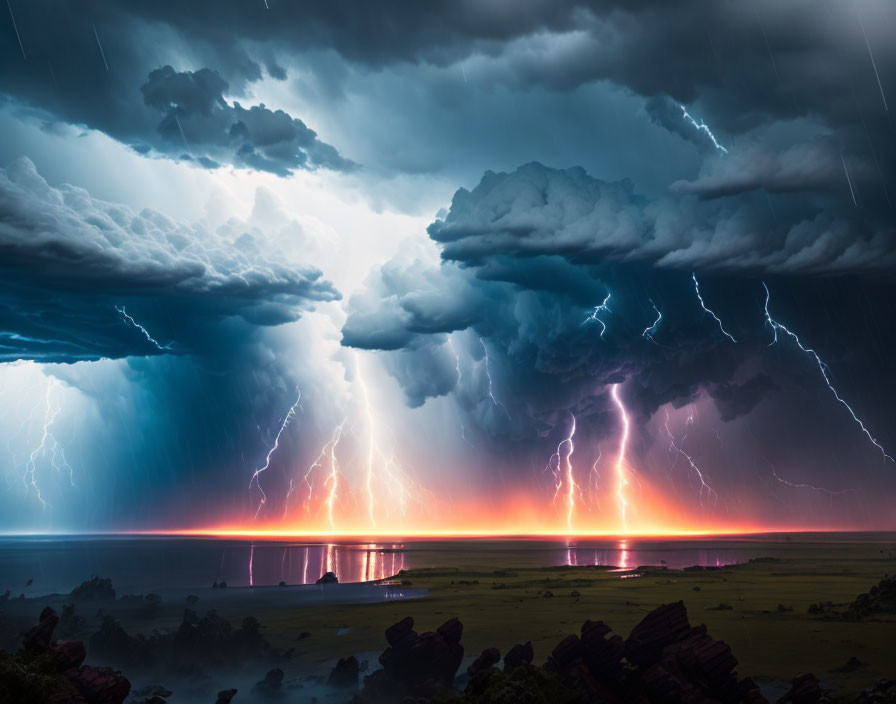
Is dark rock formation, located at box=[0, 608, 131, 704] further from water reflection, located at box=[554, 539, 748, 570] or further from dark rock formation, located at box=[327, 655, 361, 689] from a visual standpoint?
water reflection, located at box=[554, 539, 748, 570]

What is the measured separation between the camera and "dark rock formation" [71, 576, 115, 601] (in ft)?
235

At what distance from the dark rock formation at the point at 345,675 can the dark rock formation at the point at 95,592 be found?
151 feet

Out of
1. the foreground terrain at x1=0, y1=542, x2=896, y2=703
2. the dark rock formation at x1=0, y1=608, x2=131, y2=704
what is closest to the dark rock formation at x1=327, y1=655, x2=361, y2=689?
the foreground terrain at x1=0, y1=542, x2=896, y2=703

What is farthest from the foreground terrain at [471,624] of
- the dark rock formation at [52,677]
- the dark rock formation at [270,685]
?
the dark rock formation at [52,677]

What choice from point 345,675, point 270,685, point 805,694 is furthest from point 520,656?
point 270,685

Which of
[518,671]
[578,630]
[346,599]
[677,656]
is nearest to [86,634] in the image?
[346,599]

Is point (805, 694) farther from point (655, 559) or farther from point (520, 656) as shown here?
point (655, 559)

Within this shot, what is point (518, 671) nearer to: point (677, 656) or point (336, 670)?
point (677, 656)

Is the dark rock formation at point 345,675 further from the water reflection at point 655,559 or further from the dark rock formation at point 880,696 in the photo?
the water reflection at point 655,559

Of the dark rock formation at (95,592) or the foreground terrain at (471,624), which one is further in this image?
the dark rock formation at (95,592)

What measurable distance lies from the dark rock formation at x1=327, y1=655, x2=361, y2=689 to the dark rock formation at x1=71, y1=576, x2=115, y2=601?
46.1 metres

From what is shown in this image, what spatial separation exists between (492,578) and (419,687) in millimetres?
57480

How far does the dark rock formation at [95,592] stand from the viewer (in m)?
71.6

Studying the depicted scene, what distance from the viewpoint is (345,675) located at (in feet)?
113
